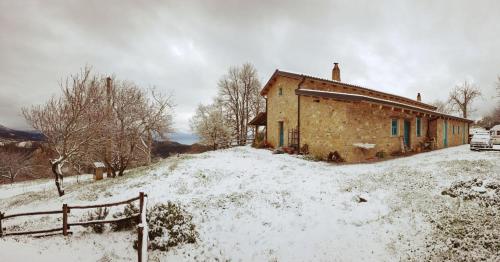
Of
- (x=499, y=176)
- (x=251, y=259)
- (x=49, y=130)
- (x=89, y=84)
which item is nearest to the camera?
(x=251, y=259)

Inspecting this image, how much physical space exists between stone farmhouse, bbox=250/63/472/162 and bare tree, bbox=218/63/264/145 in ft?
42.2

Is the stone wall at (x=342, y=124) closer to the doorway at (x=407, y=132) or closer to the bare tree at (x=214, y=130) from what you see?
the doorway at (x=407, y=132)

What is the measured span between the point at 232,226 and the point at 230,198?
1700 millimetres

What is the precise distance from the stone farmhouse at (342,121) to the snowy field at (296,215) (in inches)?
141

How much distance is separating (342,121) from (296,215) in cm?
857

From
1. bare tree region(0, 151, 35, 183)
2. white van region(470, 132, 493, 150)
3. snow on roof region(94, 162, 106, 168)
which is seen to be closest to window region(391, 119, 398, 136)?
white van region(470, 132, 493, 150)

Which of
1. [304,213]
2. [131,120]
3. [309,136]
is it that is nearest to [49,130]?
[131,120]

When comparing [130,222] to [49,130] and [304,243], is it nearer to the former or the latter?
[304,243]

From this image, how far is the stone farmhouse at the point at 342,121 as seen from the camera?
1500cm

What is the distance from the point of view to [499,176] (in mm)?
9133

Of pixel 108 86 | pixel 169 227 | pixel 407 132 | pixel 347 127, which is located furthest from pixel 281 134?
pixel 169 227

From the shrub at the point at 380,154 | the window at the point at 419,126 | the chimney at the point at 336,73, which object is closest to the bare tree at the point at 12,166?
the chimney at the point at 336,73

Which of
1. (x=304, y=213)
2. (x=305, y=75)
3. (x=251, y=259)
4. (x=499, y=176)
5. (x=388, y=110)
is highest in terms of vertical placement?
(x=305, y=75)

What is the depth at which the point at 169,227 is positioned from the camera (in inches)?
315
